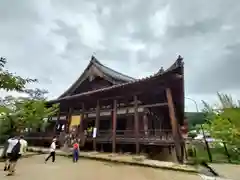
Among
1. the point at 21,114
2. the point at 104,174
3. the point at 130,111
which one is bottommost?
the point at 104,174

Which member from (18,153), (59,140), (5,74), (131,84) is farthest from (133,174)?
(59,140)

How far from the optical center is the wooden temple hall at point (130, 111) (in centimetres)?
1642

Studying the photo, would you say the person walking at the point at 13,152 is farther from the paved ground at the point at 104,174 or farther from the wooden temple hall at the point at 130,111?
the wooden temple hall at the point at 130,111

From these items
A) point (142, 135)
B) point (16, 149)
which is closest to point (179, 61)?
point (142, 135)

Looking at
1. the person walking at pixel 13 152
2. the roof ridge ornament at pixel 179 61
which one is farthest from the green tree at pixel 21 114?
the roof ridge ornament at pixel 179 61

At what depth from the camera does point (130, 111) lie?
2116 centimetres

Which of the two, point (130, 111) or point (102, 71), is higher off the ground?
point (102, 71)

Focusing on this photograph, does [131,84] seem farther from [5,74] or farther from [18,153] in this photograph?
[5,74]

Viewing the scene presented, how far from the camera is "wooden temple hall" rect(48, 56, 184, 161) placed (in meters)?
16.4

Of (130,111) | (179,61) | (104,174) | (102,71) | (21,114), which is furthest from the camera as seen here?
(102,71)

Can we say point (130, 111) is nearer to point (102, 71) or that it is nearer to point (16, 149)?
point (102, 71)

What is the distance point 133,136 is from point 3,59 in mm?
13707

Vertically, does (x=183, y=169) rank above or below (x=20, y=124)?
below

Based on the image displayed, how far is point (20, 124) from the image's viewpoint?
1862 cm
